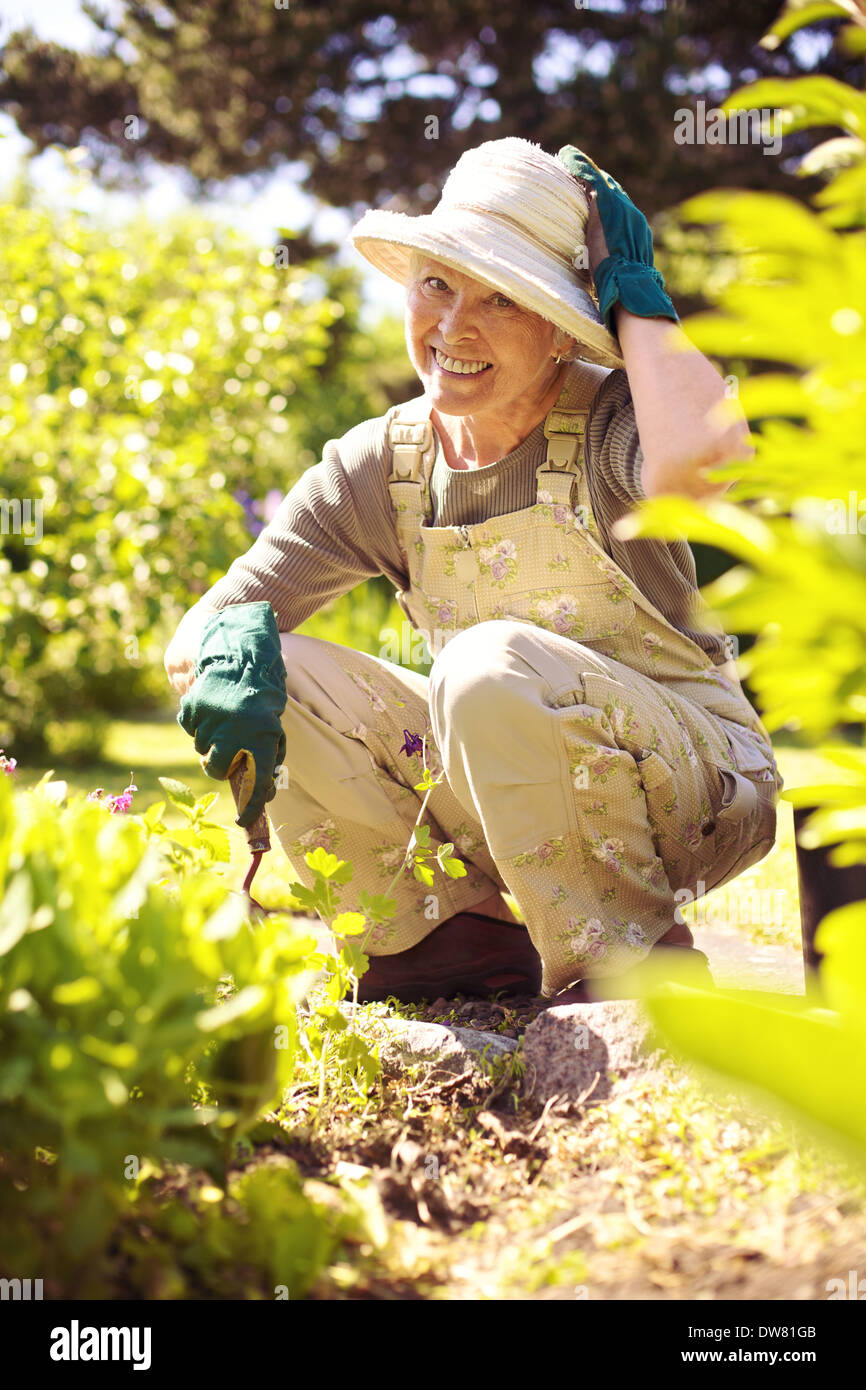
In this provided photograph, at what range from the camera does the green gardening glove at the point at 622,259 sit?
195 centimetres

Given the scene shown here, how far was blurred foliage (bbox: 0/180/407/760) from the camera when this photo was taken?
4.44 meters

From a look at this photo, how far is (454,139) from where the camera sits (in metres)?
8.39

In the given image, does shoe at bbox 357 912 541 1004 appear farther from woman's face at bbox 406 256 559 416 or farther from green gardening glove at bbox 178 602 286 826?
woman's face at bbox 406 256 559 416

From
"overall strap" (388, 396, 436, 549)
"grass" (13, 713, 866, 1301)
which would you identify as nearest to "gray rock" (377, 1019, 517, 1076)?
"grass" (13, 713, 866, 1301)

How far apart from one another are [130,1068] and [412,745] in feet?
3.89

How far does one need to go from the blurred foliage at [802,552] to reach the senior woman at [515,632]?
97 centimetres

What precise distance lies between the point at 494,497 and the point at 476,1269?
1.33 meters

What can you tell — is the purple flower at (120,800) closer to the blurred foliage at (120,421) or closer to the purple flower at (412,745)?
the purple flower at (412,745)

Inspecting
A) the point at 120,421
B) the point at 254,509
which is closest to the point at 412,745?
the point at 120,421

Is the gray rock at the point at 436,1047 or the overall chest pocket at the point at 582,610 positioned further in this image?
the overall chest pocket at the point at 582,610

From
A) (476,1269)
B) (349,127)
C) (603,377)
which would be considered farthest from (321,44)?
(476,1269)

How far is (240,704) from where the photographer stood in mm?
1846

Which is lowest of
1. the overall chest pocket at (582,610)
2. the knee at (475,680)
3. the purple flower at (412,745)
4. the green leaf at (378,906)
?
the green leaf at (378,906)

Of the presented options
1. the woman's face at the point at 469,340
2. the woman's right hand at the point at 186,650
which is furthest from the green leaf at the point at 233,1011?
the woman's face at the point at 469,340
